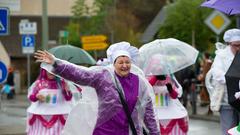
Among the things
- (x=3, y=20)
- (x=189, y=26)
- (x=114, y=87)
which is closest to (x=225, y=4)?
(x=114, y=87)

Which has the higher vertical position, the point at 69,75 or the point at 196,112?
the point at 69,75

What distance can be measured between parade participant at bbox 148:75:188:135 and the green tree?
88.9ft

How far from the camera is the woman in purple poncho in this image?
608 centimetres

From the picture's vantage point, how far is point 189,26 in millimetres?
38375

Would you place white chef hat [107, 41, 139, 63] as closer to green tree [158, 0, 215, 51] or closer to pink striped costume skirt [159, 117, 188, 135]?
pink striped costume skirt [159, 117, 188, 135]

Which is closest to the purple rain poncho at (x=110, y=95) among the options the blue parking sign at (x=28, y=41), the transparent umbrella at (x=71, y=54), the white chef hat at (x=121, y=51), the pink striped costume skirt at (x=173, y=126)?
the white chef hat at (x=121, y=51)

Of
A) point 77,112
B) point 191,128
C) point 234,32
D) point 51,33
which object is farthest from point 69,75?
point 51,33

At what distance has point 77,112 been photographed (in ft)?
21.1

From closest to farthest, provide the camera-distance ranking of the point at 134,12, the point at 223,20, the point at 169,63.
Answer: the point at 169,63 → the point at 223,20 → the point at 134,12

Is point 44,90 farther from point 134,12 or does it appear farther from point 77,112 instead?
point 134,12

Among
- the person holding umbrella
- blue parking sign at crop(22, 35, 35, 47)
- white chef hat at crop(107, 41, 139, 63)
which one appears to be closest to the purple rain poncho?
white chef hat at crop(107, 41, 139, 63)

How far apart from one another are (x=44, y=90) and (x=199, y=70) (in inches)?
489

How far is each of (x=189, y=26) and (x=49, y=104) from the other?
2839 cm

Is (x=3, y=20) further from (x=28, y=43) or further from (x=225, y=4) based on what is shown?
(x=28, y=43)
